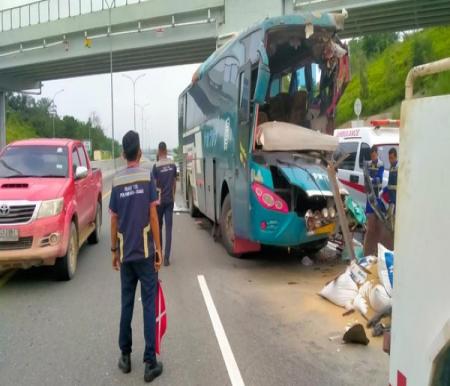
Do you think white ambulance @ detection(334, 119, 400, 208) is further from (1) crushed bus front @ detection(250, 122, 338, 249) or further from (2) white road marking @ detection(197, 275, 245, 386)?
(2) white road marking @ detection(197, 275, 245, 386)

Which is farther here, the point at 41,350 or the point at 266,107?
the point at 266,107

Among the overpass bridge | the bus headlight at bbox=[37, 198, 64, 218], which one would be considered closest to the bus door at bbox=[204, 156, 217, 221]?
the bus headlight at bbox=[37, 198, 64, 218]

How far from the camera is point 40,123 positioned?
89188 mm

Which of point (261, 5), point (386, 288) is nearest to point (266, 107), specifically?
point (386, 288)

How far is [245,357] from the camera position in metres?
4.95

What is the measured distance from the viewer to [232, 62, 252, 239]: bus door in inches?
314

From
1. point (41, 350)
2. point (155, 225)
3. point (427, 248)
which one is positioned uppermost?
point (427, 248)

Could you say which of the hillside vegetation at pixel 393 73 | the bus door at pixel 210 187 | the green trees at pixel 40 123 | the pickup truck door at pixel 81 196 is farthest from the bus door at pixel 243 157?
the green trees at pixel 40 123

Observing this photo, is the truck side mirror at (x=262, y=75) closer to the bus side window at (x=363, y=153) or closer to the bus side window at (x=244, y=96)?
the bus side window at (x=244, y=96)

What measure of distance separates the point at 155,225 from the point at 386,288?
285 cm

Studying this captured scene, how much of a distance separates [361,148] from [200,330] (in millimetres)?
9190

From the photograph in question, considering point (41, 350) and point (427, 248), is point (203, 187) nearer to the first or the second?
point (41, 350)

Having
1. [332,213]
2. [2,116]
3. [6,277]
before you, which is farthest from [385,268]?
[2,116]

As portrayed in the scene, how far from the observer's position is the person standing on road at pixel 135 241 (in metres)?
4.49
